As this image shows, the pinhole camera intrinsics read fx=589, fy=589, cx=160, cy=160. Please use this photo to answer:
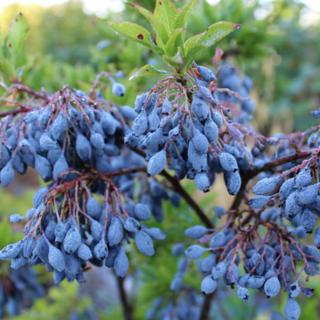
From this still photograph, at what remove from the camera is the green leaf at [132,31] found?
3.31ft

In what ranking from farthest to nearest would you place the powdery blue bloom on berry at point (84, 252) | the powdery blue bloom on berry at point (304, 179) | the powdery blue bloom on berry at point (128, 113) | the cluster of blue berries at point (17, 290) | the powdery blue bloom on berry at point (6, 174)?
1. the cluster of blue berries at point (17, 290)
2. the powdery blue bloom on berry at point (128, 113)
3. the powdery blue bloom on berry at point (6, 174)
4. the powdery blue bloom on berry at point (84, 252)
5. the powdery blue bloom on berry at point (304, 179)

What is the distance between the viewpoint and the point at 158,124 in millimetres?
1025

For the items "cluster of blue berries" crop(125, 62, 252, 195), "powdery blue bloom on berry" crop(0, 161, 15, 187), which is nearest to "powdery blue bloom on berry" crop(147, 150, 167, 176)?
"cluster of blue berries" crop(125, 62, 252, 195)

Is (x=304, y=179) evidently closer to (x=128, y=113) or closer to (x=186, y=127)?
(x=186, y=127)

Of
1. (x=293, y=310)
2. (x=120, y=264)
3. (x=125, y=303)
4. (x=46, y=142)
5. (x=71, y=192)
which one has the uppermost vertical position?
(x=46, y=142)

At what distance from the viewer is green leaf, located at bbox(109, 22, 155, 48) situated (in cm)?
101

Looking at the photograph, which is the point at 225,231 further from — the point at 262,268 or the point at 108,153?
the point at 108,153

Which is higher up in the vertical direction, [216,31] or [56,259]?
[216,31]

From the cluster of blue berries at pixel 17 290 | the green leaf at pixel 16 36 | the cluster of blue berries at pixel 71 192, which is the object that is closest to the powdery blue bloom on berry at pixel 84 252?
the cluster of blue berries at pixel 71 192

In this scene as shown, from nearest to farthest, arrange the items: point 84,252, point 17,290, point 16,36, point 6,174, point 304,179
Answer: point 304,179
point 84,252
point 6,174
point 16,36
point 17,290

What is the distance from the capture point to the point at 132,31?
1016mm

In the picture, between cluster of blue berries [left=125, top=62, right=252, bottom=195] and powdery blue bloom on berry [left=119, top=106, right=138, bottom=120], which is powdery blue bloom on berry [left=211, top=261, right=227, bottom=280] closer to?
cluster of blue berries [left=125, top=62, right=252, bottom=195]

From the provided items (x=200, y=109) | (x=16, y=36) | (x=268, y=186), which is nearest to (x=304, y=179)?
(x=268, y=186)

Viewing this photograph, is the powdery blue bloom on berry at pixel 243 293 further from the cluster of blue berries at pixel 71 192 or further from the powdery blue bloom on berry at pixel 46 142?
the powdery blue bloom on berry at pixel 46 142
